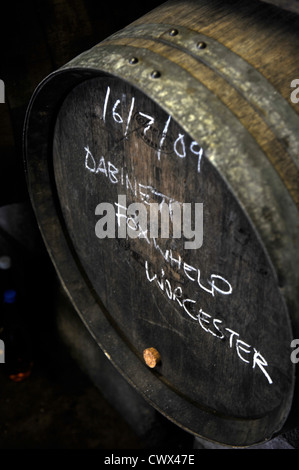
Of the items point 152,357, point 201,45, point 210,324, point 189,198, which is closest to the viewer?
point 201,45

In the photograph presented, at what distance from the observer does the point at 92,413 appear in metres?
3.03

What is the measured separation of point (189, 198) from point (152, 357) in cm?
73

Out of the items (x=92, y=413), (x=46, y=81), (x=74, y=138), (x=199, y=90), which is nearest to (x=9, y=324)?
(x=92, y=413)

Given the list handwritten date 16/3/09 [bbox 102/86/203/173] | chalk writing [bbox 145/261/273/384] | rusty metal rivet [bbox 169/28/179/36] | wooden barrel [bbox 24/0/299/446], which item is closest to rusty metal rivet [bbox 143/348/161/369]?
wooden barrel [bbox 24/0/299/446]

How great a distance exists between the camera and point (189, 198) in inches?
47.2

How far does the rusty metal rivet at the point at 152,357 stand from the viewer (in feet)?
5.49

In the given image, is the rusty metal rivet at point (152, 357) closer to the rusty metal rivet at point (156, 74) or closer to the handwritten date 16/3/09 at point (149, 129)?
the handwritten date 16/3/09 at point (149, 129)

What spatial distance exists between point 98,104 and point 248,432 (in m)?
1.05

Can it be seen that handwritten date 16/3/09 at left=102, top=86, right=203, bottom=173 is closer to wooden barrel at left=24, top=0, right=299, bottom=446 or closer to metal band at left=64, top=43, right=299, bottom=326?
wooden barrel at left=24, top=0, right=299, bottom=446

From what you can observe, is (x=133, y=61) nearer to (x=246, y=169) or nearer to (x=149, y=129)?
(x=149, y=129)

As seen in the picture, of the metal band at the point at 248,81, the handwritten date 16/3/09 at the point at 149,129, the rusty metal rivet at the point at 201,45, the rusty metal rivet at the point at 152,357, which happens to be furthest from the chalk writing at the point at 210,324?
the rusty metal rivet at the point at 201,45

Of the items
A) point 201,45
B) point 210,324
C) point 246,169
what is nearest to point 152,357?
point 210,324

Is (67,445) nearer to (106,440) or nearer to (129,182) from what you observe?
(106,440)

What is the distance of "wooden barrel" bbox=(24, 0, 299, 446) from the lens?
37.8 inches
